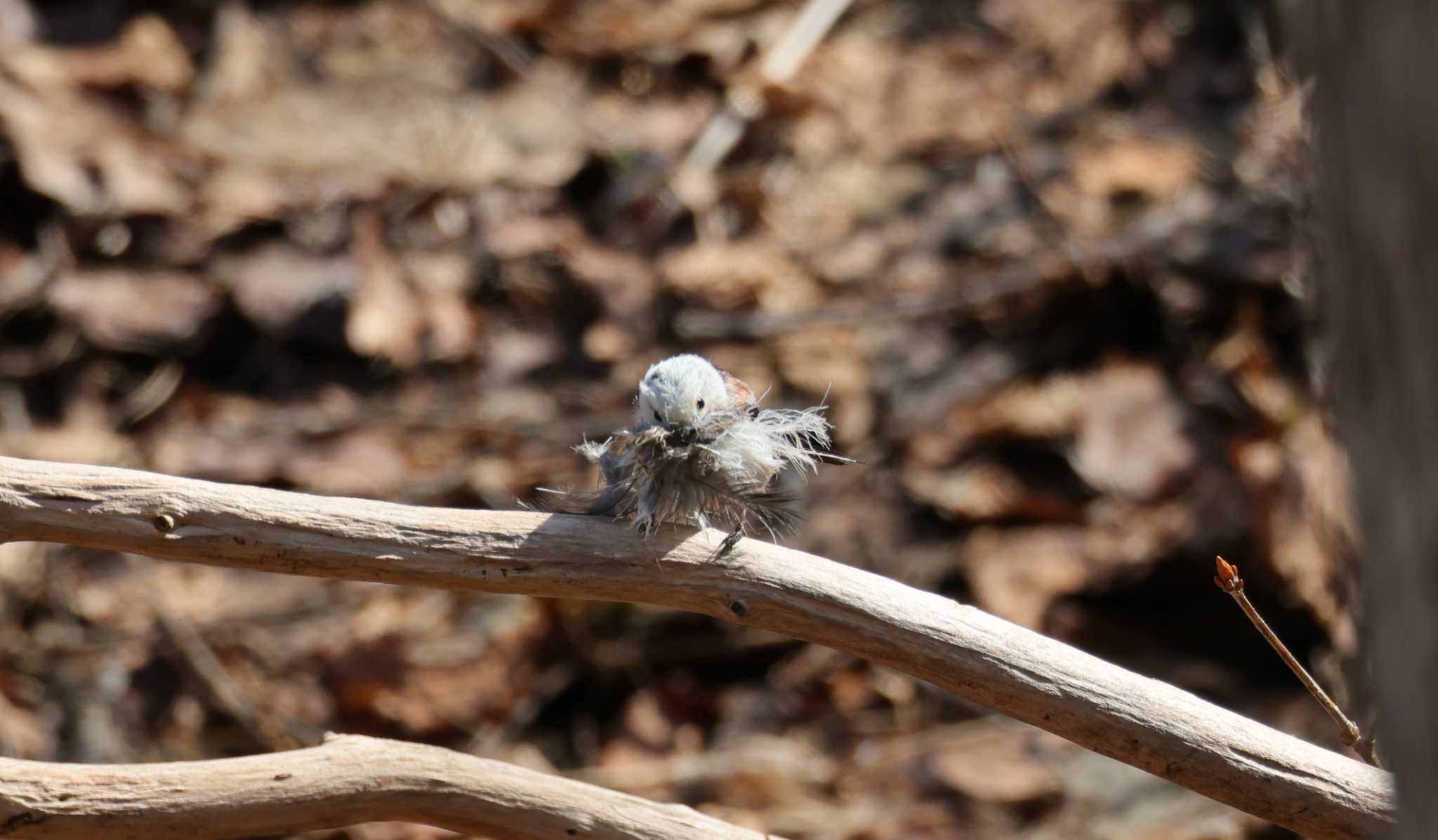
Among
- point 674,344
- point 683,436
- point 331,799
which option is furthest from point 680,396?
point 674,344

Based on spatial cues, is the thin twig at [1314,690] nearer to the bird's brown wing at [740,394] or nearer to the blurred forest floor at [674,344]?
the bird's brown wing at [740,394]

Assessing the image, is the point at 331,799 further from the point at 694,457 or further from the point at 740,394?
the point at 740,394

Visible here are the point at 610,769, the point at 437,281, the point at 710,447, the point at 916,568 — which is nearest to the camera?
the point at 710,447

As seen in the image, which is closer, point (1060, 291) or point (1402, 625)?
point (1402, 625)

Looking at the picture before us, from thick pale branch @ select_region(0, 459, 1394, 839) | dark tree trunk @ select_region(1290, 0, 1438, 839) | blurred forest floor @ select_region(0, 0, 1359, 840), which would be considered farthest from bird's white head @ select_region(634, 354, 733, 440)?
blurred forest floor @ select_region(0, 0, 1359, 840)

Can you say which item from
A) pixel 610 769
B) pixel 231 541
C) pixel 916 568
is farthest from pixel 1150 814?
pixel 231 541

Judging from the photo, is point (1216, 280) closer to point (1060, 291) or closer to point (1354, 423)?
point (1060, 291)
